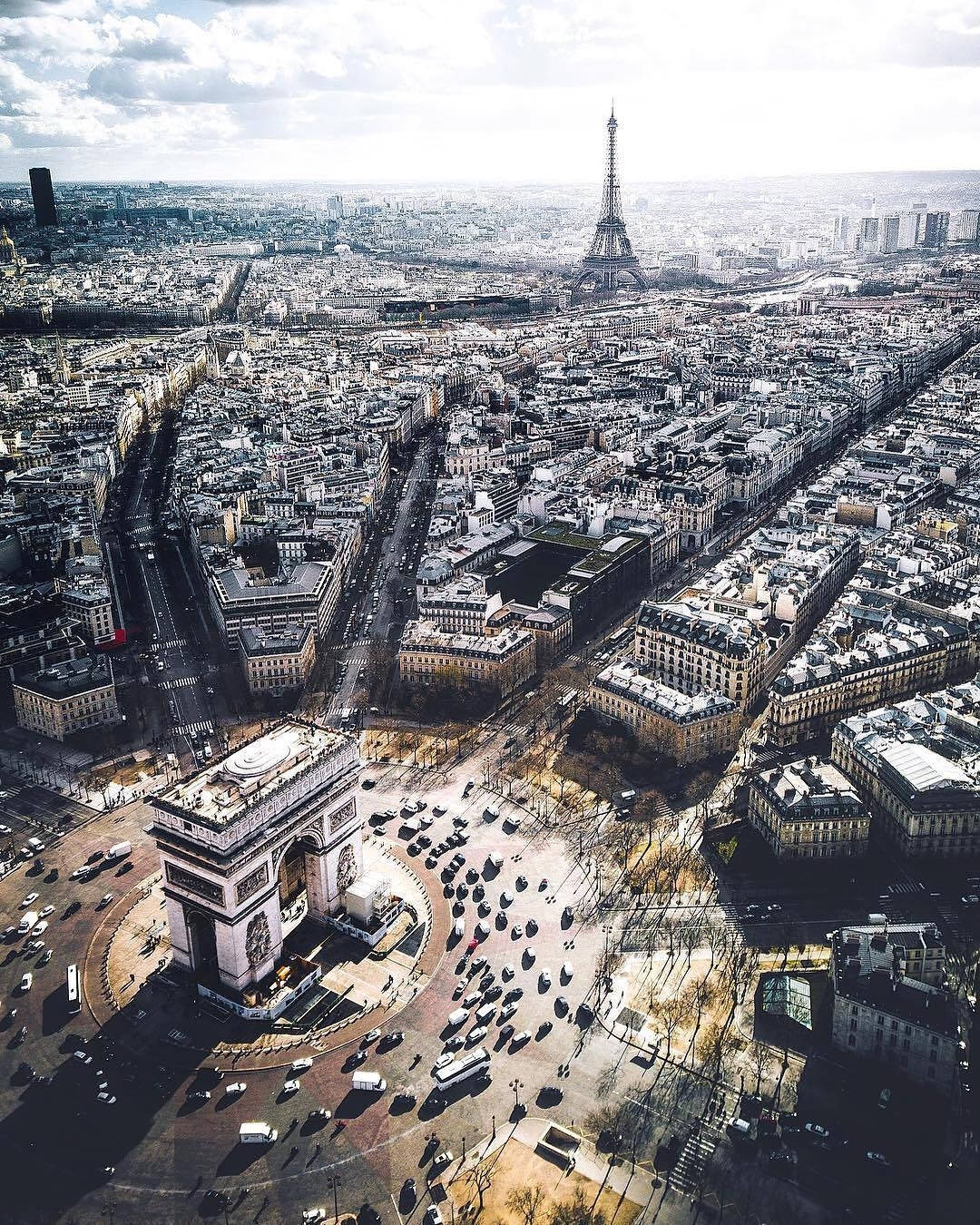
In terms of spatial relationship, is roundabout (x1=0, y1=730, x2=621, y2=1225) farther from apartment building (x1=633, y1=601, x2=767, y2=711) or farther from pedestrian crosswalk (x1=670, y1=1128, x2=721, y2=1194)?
apartment building (x1=633, y1=601, x2=767, y2=711)

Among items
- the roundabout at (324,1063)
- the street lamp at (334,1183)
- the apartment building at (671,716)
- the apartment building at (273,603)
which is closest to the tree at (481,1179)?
the roundabout at (324,1063)

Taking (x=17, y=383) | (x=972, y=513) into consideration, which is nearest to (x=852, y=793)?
(x=972, y=513)

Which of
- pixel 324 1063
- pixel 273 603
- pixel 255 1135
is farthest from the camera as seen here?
pixel 273 603

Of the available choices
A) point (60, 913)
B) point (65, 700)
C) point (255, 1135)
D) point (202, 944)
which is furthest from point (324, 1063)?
point (65, 700)

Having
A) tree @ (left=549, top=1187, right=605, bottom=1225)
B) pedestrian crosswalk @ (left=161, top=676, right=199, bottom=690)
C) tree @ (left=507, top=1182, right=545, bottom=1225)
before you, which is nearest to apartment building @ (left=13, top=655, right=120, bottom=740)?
pedestrian crosswalk @ (left=161, top=676, right=199, bottom=690)

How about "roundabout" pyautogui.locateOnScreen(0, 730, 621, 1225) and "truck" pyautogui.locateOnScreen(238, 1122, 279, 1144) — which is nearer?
"roundabout" pyautogui.locateOnScreen(0, 730, 621, 1225)

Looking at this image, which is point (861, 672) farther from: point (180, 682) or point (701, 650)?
point (180, 682)
